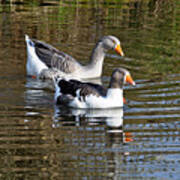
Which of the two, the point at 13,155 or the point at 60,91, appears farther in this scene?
the point at 60,91

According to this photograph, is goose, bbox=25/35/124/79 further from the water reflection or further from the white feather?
the water reflection

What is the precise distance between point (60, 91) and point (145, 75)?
9.61 feet

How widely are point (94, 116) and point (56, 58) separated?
13.2 feet

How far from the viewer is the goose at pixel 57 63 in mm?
14734

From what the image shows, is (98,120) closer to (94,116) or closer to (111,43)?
(94,116)

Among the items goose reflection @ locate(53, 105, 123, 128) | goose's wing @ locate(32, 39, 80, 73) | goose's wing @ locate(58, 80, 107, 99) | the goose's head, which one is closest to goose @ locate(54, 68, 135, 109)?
goose's wing @ locate(58, 80, 107, 99)

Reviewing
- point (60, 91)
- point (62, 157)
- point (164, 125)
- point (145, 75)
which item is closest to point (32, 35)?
point (145, 75)

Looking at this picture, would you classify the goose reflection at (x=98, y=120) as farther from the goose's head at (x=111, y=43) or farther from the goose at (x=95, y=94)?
the goose's head at (x=111, y=43)

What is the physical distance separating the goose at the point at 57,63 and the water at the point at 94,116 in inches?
13.3

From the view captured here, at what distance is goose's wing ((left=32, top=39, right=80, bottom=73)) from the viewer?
1473 centimetres

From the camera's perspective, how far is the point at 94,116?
1123 centimetres

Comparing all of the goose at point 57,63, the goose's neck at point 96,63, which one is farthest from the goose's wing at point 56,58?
the goose's neck at point 96,63

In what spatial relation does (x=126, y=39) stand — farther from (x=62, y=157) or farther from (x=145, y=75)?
(x=62, y=157)

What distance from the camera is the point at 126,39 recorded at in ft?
60.3
